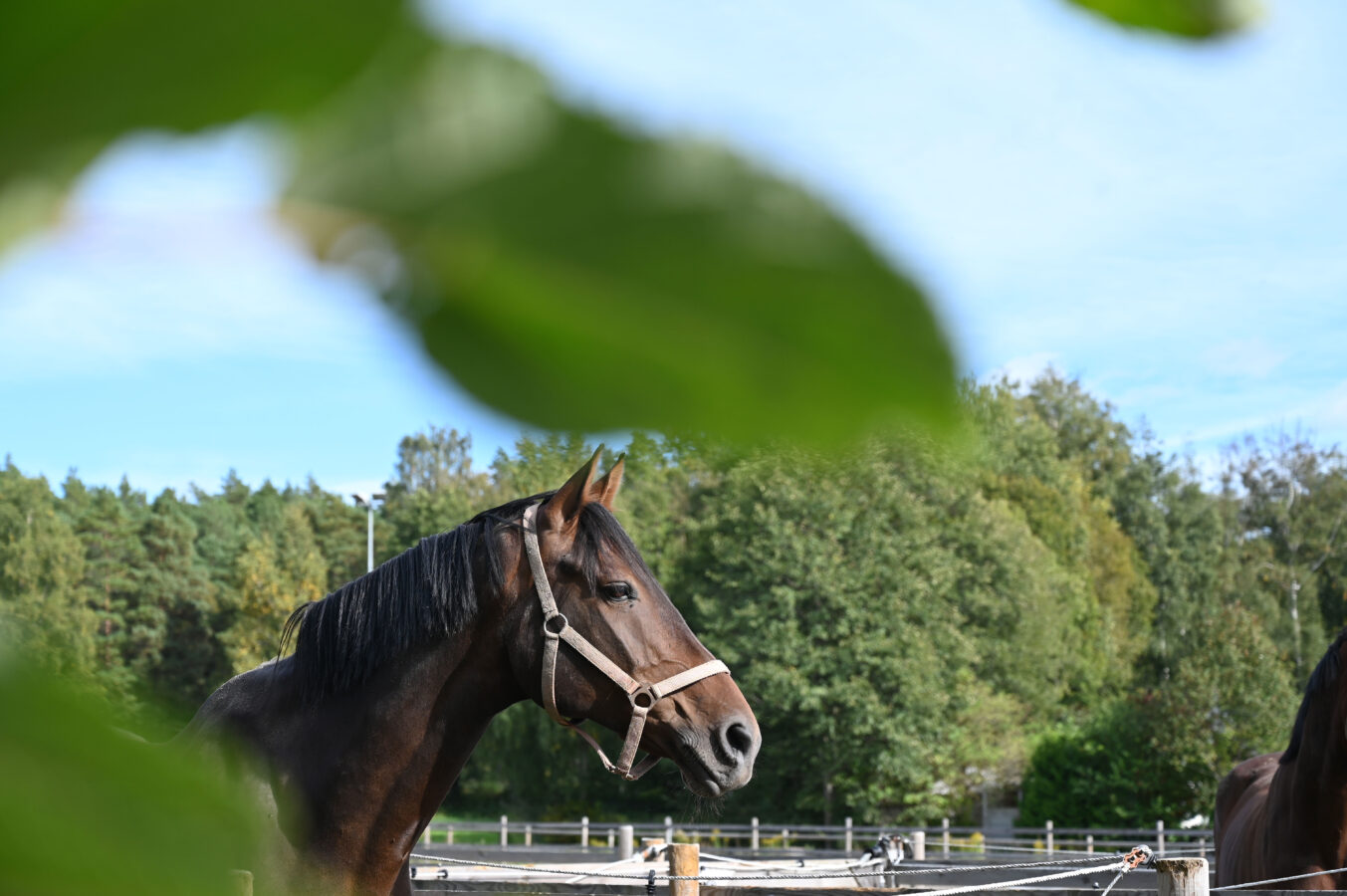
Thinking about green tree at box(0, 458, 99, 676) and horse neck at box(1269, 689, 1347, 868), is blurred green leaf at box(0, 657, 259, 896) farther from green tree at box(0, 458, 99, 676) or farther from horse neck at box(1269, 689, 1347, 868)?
horse neck at box(1269, 689, 1347, 868)

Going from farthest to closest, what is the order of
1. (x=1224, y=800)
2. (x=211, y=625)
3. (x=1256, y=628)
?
A: (x=1256, y=628) → (x=1224, y=800) → (x=211, y=625)

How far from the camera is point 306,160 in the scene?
21cm

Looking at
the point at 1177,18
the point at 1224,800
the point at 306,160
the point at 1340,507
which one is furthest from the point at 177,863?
the point at 1224,800

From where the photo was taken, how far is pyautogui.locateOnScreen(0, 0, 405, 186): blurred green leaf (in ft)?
0.59

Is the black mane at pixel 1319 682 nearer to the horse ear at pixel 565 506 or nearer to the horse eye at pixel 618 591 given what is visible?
the horse eye at pixel 618 591

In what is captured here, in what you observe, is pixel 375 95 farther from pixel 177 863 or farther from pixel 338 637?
pixel 338 637

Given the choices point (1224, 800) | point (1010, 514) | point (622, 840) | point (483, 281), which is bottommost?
point (622, 840)

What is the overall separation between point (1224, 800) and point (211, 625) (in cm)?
646

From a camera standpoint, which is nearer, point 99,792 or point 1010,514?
point 99,792

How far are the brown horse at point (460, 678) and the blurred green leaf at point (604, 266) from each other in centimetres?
220

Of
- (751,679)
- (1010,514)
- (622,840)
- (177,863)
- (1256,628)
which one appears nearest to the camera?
(177,863)

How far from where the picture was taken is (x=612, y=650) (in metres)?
2.78

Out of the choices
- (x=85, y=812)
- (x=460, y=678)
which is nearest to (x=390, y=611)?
(x=460, y=678)

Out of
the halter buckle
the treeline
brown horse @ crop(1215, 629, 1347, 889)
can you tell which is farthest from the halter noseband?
the treeline
